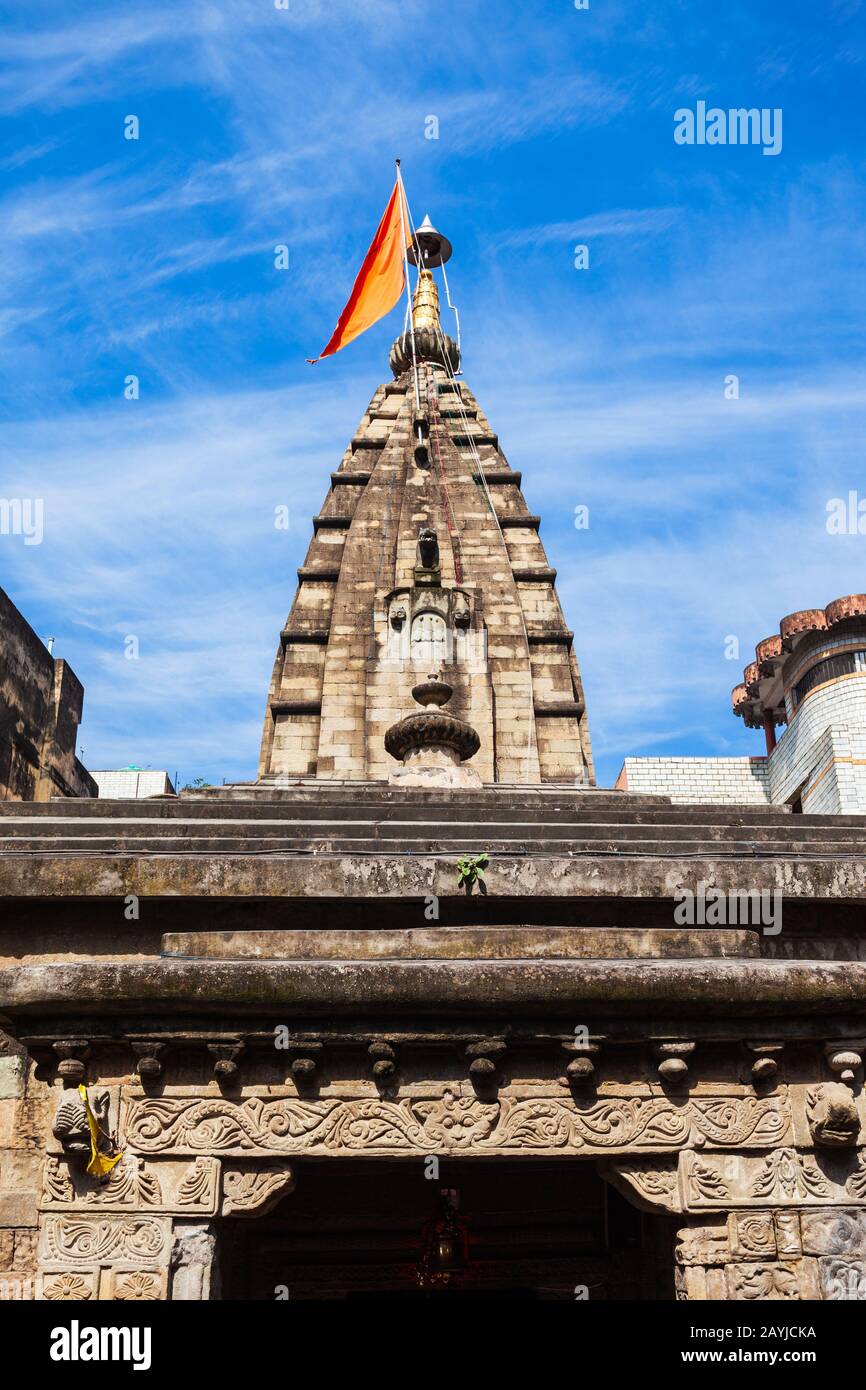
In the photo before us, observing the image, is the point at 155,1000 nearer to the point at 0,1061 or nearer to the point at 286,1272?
the point at 0,1061

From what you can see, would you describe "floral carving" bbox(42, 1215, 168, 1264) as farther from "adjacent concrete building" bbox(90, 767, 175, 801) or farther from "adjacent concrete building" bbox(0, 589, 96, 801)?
"adjacent concrete building" bbox(90, 767, 175, 801)

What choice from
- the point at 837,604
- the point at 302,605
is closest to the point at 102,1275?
the point at 302,605

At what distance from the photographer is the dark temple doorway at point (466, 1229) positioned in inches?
397

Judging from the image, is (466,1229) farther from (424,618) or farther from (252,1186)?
(424,618)

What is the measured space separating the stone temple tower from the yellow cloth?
44.0 feet

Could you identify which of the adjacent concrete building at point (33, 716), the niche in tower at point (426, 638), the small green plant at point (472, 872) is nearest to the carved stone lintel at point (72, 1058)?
the small green plant at point (472, 872)

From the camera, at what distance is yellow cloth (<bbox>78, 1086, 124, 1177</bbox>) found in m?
6.98

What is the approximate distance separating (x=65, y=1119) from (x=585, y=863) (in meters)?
3.41

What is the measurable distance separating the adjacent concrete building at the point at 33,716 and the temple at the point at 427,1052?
5.92m

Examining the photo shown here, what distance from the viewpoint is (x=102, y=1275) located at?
273 inches

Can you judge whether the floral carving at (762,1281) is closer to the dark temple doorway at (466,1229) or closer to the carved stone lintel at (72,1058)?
the dark temple doorway at (466,1229)

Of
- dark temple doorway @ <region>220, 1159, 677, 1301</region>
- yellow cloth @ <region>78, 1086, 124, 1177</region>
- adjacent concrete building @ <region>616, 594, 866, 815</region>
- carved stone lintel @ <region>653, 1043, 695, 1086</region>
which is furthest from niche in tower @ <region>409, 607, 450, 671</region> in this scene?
yellow cloth @ <region>78, 1086, 124, 1177</region>
